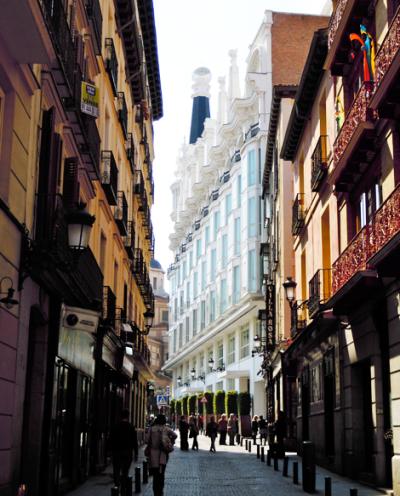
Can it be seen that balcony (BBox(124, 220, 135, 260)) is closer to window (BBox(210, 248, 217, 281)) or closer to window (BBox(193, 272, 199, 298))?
window (BBox(210, 248, 217, 281))

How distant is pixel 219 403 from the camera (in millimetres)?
55750

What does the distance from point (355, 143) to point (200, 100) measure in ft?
282

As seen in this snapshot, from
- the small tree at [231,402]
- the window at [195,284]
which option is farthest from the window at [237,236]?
the window at [195,284]

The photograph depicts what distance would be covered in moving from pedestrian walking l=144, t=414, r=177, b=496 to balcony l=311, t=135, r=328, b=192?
10.8 meters

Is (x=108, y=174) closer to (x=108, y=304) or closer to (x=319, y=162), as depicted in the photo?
(x=108, y=304)

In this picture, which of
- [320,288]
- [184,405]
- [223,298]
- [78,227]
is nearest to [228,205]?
[223,298]

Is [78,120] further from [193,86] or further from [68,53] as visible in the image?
[193,86]

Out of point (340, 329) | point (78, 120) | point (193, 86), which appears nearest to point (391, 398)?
point (340, 329)

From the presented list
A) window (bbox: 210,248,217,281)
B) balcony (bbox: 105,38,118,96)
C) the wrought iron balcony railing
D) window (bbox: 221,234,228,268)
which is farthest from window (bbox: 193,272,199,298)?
the wrought iron balcony railing

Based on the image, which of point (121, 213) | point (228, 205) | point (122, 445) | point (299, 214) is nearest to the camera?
point (122, 445)

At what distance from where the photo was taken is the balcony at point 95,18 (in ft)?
60.6

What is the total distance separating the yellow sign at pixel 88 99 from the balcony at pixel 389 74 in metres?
5.35

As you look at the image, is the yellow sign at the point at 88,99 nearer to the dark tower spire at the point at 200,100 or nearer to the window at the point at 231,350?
the window at the point at 231,350

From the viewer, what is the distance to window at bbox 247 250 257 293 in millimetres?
51438
